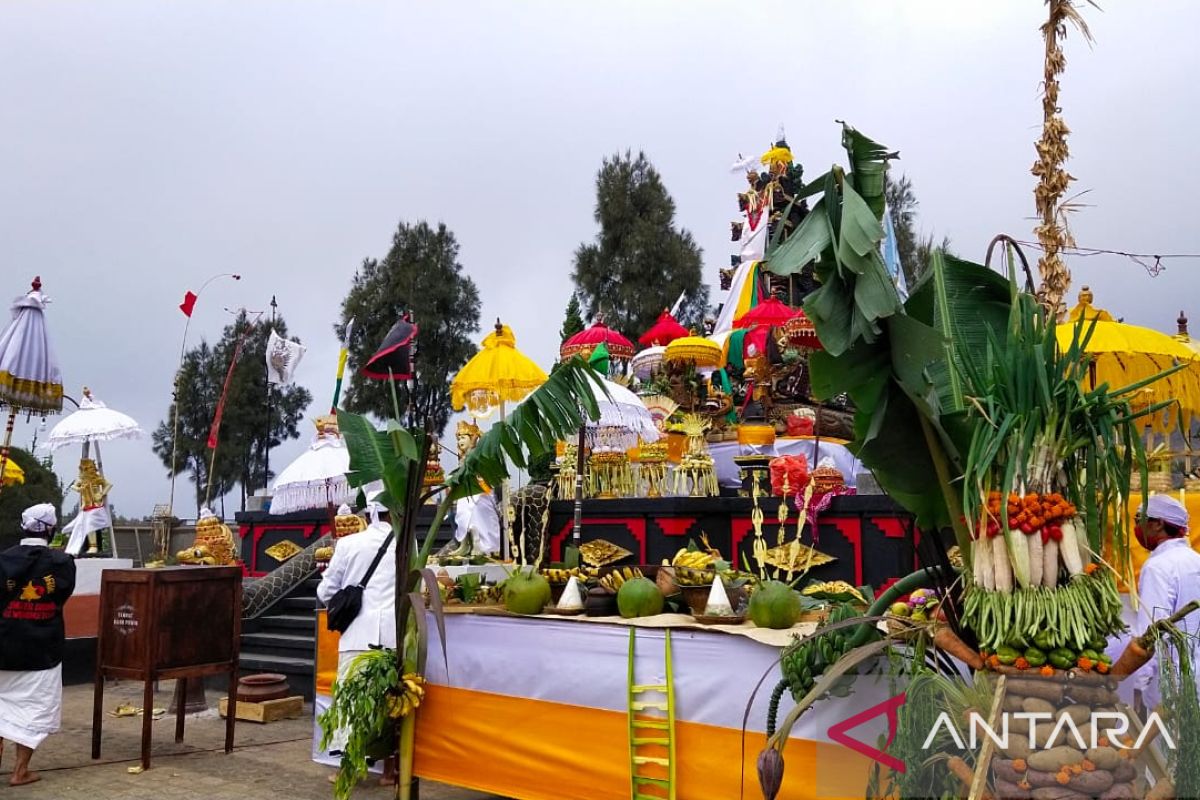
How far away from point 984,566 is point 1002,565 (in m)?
0.07

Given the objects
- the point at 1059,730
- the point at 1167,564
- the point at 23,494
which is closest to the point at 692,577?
the point at 1167,564

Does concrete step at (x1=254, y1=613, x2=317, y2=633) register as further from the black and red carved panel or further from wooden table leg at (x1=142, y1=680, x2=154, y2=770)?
wooden table leg at (x1=142, y1=680, x2=154, y2=770)

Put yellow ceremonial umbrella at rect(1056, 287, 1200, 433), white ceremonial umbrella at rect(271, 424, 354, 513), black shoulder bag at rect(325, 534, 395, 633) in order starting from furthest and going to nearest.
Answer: white ceremonial umbrella at rect(271, 424, 354, 513), black shoulder bag at rect(325, 534, 395, 633), yellow ceremonial umbrella at rect(1056, 287, 1200, 433)

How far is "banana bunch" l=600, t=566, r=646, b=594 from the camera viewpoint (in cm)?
648

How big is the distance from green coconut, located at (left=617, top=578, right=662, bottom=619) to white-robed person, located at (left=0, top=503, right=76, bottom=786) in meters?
5.07

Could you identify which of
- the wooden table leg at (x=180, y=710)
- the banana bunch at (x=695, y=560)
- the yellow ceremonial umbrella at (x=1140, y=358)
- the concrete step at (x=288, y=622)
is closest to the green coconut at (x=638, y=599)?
the banana bunch at (x=695, y=560)

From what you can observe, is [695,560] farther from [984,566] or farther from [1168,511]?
[984,566]

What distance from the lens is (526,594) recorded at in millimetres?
6418

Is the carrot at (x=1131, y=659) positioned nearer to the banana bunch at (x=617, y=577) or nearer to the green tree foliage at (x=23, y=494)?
the banana bunch at (x=617, y=577)

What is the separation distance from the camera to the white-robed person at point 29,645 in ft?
25.1

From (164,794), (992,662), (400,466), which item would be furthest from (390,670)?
(992,662)

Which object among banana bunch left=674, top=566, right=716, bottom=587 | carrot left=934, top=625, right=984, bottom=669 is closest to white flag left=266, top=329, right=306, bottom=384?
banana bunch left=674, top=566, right=716, bottom=587

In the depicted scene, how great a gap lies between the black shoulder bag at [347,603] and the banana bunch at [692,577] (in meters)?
2.60

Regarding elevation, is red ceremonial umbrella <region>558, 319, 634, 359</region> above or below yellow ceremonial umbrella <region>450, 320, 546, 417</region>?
above
